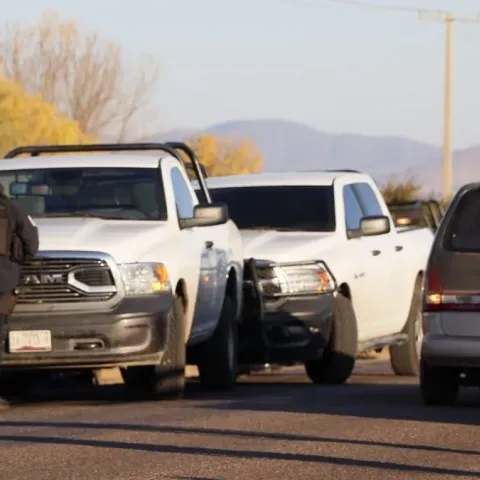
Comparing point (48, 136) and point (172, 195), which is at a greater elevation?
point (172, 195)

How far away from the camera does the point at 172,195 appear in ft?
45.1

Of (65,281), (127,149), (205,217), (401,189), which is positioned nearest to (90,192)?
(205,217)

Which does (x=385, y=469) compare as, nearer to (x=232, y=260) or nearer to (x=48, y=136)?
(x=232, y=260)

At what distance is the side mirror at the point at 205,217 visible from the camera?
13547mm

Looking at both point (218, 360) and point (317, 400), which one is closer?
point (317, 400)

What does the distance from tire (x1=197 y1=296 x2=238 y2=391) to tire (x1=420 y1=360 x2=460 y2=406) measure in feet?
7.89

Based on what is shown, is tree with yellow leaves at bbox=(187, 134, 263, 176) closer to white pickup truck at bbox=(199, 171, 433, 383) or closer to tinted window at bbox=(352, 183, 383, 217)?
tinted window at bbox=(352, 183, 383, 217)

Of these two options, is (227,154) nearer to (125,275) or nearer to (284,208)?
(284,208)

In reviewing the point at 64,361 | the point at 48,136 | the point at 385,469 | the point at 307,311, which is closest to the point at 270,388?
the point at 307,311

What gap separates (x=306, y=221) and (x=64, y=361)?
444 centimetres

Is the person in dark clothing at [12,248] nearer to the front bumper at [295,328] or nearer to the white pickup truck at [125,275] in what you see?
the white pickup truck at [125,275]

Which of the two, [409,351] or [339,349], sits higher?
[339,349]

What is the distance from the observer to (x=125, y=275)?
12.4 meters

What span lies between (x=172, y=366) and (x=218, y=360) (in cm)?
122
